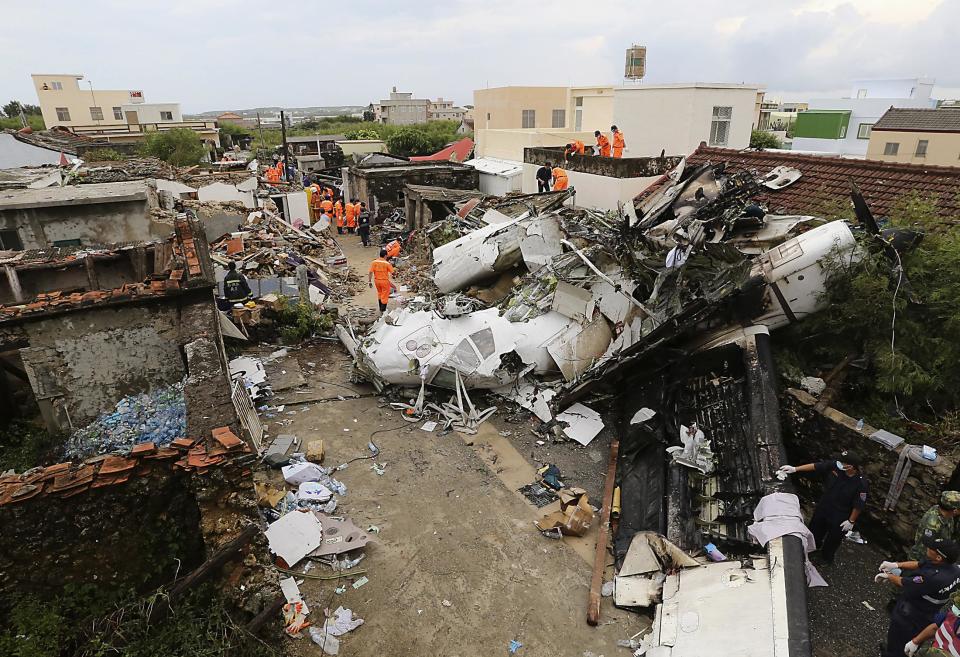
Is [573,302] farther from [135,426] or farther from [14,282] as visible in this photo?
[14,282]

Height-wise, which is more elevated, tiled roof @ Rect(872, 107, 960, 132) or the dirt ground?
tiled roof @ Rect(872, 107, 960, 132)

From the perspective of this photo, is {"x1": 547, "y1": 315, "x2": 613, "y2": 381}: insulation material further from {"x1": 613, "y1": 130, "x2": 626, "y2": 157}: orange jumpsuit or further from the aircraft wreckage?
{"x1": 613, "y1": 130, "x2": 626, "y2": 157}: orange jumpsuit

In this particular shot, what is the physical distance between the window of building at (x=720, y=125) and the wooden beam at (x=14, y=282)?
56.7 feet

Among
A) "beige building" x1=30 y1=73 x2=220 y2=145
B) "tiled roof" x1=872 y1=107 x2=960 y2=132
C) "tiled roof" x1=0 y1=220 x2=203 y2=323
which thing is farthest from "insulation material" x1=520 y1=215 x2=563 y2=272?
"beige building" x1=30 y1=73 x2=220 y2=145

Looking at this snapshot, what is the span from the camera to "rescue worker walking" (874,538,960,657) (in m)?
3.76

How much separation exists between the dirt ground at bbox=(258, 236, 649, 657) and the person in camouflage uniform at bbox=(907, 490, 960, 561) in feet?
7.61

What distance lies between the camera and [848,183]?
868 cm

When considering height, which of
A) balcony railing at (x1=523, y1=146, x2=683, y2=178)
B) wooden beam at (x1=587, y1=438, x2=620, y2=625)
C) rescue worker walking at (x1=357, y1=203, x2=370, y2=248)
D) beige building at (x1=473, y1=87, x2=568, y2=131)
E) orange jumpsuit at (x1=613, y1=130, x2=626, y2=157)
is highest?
beige building at (x1=473, y1=87, x2=568, y2=131)

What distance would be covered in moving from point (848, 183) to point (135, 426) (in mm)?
10726

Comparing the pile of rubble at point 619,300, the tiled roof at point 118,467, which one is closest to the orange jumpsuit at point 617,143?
the pile of rubble at point 619,300

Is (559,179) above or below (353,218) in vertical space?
above

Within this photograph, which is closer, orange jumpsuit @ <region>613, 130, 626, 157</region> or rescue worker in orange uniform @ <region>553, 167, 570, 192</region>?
rescue worker in orange uniform @ <region>553, 167, 570, 192</region>

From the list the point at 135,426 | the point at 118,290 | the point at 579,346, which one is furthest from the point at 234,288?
the point at 579,346


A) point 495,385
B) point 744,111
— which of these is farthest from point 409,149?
point 495,385
